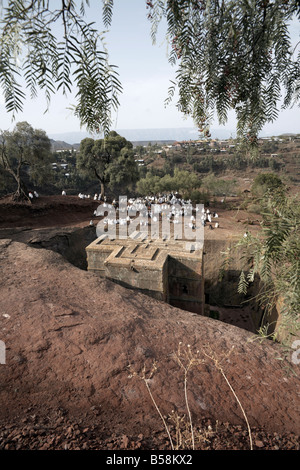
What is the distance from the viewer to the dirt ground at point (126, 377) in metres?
3.70

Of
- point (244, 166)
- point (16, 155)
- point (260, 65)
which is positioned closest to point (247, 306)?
point (260, 65)

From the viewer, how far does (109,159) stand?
27469 mm

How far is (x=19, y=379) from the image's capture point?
4.79 metres

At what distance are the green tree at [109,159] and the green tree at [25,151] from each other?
436 centimetres

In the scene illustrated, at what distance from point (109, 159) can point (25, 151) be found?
8.44 metres

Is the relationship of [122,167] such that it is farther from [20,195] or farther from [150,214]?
[20,195]

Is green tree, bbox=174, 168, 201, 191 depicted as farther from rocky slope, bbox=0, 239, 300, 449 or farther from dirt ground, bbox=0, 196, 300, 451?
rocky slope, bbox=0, 239, 300, 449

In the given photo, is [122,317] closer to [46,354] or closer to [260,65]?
[46,354]

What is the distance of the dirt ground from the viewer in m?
3.70

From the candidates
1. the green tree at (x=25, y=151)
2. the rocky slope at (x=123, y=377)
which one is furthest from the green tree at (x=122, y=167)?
the rocky slope at (x=123, y=377)

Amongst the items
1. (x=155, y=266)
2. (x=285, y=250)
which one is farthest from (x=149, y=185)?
(x=285, y=250)

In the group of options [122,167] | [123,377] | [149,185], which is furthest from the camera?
[149,185]

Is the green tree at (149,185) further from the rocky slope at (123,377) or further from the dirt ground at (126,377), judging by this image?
the rocky slope at (123,377)

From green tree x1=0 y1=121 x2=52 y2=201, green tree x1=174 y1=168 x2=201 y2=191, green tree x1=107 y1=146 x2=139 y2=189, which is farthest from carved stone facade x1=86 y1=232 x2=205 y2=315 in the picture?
green tree x1=174 y1=168 x2=201 y2=191
